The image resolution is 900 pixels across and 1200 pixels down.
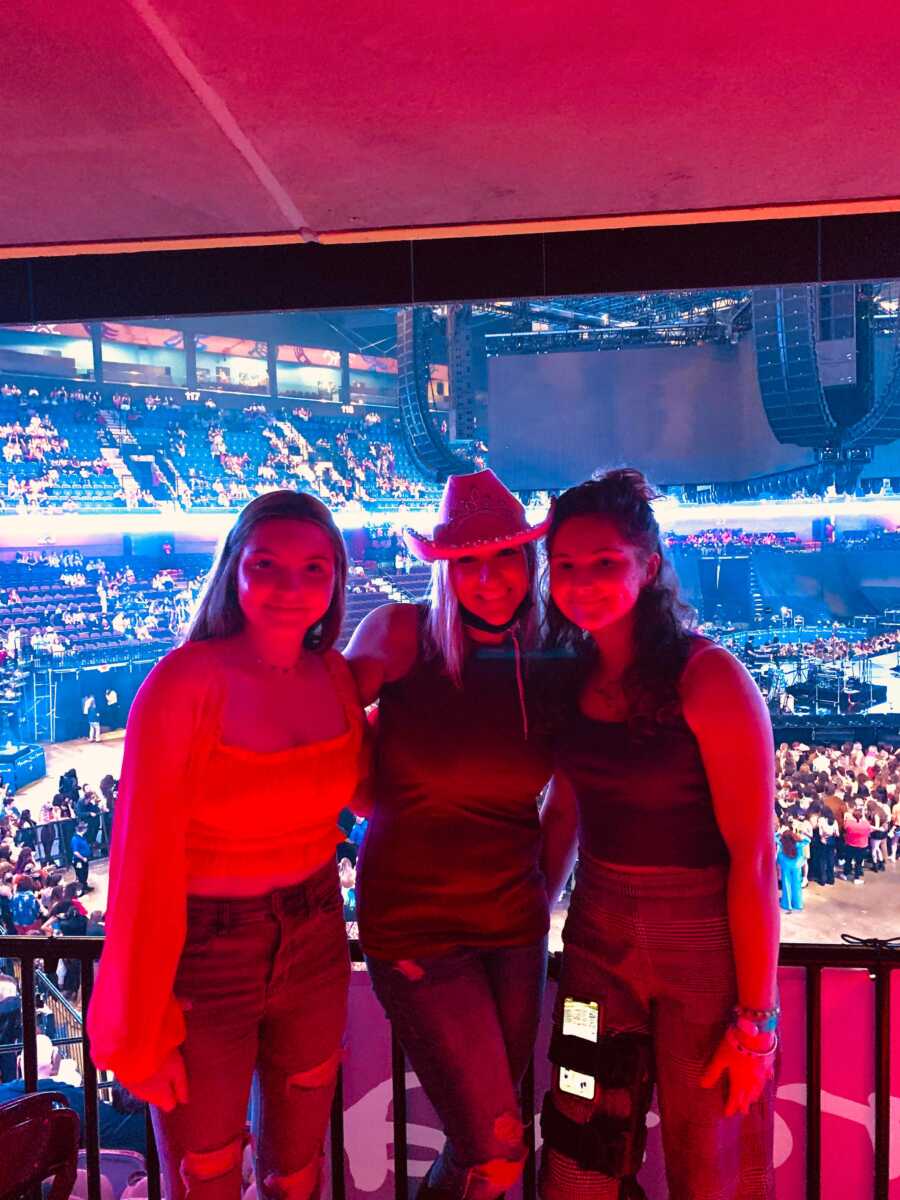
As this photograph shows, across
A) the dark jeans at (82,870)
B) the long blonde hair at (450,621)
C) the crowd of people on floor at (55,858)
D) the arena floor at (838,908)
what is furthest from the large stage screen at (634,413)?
the long blonde hair at (450,621)

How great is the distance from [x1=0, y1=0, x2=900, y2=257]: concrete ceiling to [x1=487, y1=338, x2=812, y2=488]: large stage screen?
52.6 feet

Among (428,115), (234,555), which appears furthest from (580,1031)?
(428,115)

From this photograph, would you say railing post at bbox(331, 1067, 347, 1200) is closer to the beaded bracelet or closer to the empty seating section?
the beaded bracelet

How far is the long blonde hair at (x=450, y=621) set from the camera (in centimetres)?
156

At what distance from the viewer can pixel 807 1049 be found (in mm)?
1662

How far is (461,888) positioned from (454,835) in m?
0.09

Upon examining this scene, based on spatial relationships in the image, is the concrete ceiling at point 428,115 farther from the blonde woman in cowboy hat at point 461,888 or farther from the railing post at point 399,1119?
the railing post at point 399,1119

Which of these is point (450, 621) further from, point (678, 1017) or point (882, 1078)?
point (882, 1078)

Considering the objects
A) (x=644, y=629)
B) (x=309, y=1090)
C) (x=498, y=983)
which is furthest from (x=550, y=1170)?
(x=644, y=629)

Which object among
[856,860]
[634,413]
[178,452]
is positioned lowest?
[856,860]

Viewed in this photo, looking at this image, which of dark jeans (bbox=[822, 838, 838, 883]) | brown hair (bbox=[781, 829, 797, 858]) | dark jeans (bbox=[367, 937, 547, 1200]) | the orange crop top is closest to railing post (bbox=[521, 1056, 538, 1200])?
dark jeans (bbox=[367, 937, 547, 1200])

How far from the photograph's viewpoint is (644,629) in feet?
4.98

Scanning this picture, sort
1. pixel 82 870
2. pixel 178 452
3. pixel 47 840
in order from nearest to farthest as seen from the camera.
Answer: pixel 82 870 → pixel 47 840 → pixel 178 452

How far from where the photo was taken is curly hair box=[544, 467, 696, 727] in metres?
1.42
